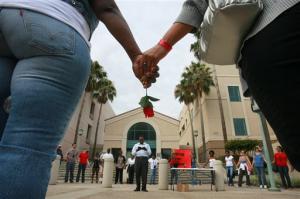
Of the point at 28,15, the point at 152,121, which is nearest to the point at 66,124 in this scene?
the point at 28,15

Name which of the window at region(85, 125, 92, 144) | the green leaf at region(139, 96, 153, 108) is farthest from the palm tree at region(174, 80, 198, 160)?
the green leaf at region(139, 96, 153, 108)

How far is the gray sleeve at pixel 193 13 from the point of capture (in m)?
1.76

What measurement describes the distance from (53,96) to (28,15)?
365mm

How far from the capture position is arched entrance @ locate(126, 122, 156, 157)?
3412cm

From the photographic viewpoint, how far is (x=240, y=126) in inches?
1086

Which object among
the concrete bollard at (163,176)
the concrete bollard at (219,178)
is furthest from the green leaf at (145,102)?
the concrete bollard at (219,178)

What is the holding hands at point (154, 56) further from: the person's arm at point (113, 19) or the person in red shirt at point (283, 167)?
the person in red shirt at point (283, 167)

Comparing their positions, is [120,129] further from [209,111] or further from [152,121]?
[209,111]

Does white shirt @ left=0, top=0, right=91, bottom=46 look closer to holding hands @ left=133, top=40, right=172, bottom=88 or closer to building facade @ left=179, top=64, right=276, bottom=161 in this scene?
holding hands @ left=133, top=40, right=172, bottom=88

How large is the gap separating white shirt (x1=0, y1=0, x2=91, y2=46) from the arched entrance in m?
33.3

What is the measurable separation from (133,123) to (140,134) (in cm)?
178

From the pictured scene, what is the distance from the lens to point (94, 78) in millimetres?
31062

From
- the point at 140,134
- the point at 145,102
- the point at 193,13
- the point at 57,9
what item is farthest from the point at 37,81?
the point at 140,134

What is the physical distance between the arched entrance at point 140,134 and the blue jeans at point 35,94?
33348 millimetres
